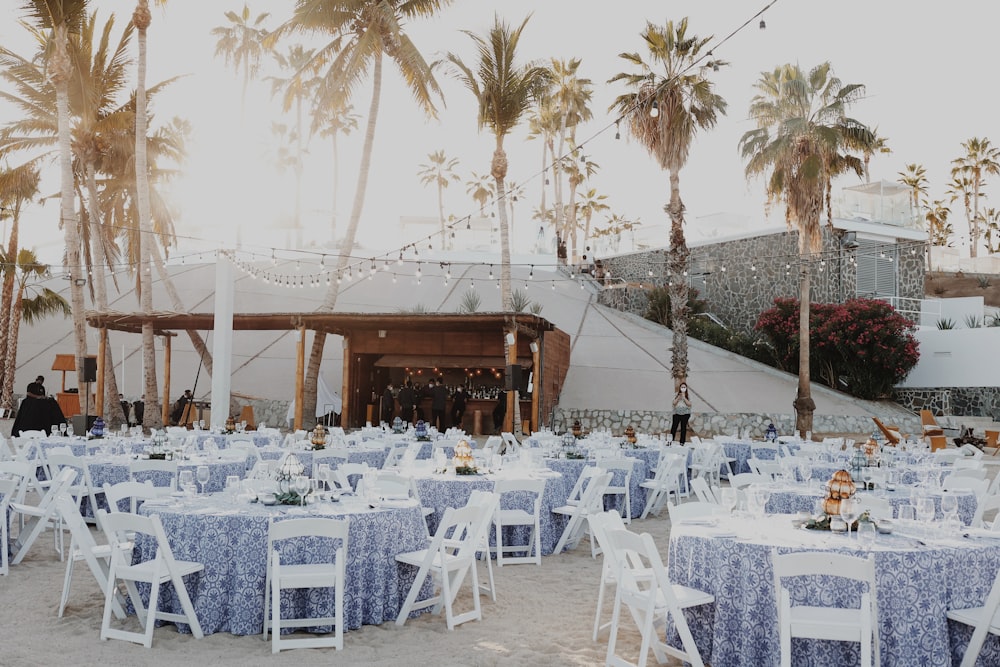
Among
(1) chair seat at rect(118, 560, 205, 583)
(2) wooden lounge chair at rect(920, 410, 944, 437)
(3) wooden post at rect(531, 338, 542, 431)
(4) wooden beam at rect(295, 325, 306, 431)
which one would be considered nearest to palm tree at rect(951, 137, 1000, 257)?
(2) wooden lounge chair at rect(920, 410, 944, 437)

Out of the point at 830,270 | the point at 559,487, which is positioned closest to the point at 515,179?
the point at 830,270

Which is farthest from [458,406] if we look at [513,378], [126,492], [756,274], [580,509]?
[126,492]

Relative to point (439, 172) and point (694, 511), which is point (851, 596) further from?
point (439, 172)

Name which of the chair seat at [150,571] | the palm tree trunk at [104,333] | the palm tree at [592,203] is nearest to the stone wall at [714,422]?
the palm tree trunk at [104,333]

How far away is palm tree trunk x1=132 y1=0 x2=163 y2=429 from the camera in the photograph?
63.7 ft

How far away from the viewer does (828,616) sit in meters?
3.92

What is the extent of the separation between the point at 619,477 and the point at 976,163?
4204 centimetres

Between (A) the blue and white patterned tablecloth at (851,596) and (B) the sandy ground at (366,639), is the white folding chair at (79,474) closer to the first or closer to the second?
(B) the sandy ground at (366,639)

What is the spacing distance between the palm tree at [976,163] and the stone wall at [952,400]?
24.5 m

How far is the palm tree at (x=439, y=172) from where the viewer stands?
4712 cm

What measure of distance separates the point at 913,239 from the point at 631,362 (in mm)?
8865

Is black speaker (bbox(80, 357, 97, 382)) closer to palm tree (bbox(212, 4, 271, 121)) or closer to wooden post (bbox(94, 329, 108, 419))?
wooden post (bbox(94, 329, 108, 419))

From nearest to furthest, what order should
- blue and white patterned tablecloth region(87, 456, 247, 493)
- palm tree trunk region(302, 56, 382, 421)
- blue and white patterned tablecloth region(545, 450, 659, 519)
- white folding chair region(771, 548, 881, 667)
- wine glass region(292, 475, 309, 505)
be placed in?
white folding chair region(771, 548, 881, 667) < wine glass region(292, 475, 309, 505) < blue and white patterned tablecloth region(87, 456, 247, 493) < blue and white patterned tablecloth region(545, 450, 659, 519) < palm tree trunk region(302, 56, 382, 421)

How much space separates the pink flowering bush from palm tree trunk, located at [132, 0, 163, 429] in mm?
15719
